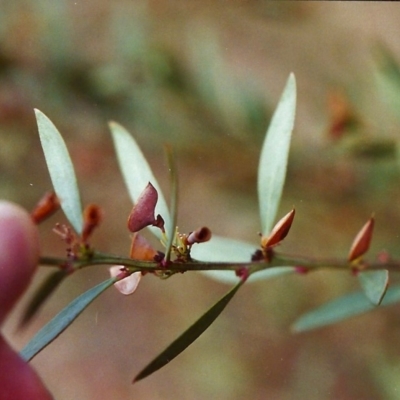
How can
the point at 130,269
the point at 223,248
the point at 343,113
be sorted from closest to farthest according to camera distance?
the point at 130,269 < the point at 223,248 < the point at 343,113

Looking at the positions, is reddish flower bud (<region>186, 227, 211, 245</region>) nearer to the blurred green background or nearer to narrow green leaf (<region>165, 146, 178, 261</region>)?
narrow green leaf (<region>165, 146, 178, 261</region>)

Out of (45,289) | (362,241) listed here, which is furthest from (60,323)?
(362,241)

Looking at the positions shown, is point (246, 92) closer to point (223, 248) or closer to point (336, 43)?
point (336, 43)

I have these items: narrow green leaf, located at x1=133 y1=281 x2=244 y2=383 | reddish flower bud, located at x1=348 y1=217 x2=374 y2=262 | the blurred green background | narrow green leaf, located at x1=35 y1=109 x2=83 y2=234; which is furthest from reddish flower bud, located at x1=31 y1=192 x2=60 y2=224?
the blurred green background

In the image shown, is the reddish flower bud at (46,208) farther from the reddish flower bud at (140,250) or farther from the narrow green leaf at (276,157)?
the narrow green leaf at (276,157)

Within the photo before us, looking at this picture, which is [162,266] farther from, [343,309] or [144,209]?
[343,309]

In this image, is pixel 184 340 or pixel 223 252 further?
pixel 223 252

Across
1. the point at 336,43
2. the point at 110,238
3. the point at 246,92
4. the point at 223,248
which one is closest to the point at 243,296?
the point at 110,238

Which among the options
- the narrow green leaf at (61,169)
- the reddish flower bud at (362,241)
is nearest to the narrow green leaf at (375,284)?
the reddish flower bud at (362,241)
